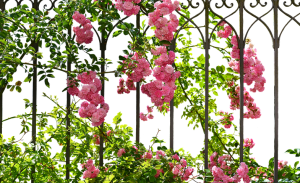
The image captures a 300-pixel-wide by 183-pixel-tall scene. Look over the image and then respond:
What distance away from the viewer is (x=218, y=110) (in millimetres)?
6449

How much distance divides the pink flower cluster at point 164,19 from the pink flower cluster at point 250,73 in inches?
36.6

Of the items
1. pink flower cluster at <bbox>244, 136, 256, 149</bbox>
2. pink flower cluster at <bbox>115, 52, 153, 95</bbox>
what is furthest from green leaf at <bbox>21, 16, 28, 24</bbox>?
pink flower cluster at <bbox>244, 136, 256, 149</bbox>

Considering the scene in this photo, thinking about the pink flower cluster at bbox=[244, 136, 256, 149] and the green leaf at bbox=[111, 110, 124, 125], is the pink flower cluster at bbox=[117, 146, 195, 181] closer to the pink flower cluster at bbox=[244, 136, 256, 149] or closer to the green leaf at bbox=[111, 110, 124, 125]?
the green leaf at bbox=[111, 110, 124, 125]

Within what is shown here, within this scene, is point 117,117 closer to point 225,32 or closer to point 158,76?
point 158,76

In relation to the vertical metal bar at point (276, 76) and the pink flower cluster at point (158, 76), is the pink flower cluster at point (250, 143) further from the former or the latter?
the pink flower cluster at point (158, 76)

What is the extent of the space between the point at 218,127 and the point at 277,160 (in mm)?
1151

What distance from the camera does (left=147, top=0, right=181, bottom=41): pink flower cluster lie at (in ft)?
16.3

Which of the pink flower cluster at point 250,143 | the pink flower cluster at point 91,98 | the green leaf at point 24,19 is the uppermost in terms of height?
the green leaf at point 24,19

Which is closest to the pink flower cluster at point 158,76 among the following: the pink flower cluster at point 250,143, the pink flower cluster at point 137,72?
the pink flower cluster at point 137,72

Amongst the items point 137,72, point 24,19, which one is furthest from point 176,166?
point 24,19

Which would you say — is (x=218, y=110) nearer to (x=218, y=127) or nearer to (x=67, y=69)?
(x=218, y=127)

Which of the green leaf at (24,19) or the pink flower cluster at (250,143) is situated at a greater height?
the green leaf at (24,19)

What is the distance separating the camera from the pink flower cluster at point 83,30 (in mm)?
4902

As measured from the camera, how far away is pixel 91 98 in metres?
4.89
